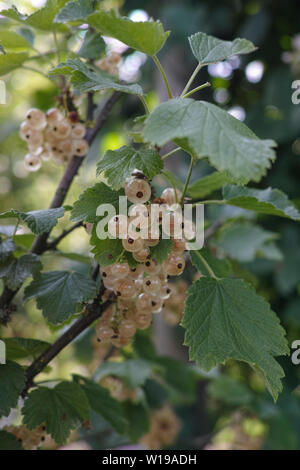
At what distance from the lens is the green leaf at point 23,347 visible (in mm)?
475

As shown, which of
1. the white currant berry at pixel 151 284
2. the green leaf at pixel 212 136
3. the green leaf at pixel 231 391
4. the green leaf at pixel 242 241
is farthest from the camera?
the green leaf at pixel 231 391

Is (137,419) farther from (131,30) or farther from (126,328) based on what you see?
(131,30)

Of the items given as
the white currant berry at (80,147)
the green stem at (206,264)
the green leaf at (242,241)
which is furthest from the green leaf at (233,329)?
the green leaf at (242,241)

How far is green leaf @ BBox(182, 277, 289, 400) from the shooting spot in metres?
0.41

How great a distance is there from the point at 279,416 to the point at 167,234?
77cm

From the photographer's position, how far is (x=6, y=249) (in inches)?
18.6

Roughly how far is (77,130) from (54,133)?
0.09 ft

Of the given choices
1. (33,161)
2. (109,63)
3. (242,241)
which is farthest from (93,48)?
(242,241)

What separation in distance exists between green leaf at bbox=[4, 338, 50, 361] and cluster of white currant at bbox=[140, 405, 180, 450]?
574 millimetres

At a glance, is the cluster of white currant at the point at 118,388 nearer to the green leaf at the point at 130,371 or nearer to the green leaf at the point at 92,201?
the green leaf at the point at 130,371

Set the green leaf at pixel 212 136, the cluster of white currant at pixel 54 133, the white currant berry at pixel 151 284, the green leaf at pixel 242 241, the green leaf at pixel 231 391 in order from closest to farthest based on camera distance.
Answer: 1. the green leaf at pixel 212 136
2. the white currant berry at pixel 151 284
3. the cluster of white currant at pixel 54 133
4. the green leaf at pixel 242 241
5. the green leaf at pixel 231 391

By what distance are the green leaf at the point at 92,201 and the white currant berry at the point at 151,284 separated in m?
0.08
